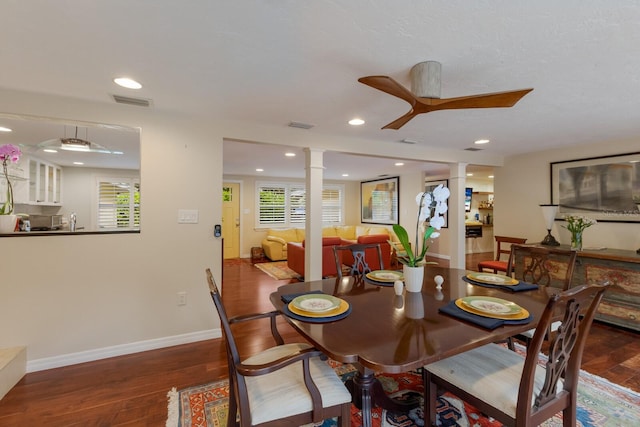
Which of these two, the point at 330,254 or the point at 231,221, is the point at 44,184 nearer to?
the point at 330,254

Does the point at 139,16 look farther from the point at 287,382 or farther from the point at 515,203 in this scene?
the point at 515,203

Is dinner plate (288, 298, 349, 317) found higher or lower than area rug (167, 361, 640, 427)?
higher

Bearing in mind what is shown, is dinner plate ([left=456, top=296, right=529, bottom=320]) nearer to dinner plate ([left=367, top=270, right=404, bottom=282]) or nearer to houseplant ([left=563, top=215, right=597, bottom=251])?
dinner plate ([left=367, top=270, right=404, bottom=282])

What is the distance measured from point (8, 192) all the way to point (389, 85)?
115 inches

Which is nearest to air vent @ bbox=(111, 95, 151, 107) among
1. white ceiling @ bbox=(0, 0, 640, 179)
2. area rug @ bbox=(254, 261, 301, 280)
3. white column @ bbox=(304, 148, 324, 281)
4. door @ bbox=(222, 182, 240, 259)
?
white ceiling @ bbox=(0, 0, 640, 179)

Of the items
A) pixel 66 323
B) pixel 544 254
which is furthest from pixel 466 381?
pixel 66 323

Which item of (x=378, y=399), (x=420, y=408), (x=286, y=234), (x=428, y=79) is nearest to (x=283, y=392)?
(x=378, y=399)

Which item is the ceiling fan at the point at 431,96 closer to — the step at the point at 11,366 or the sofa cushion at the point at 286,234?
the step at the point at 11,366

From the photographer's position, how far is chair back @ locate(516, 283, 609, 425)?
107 cm

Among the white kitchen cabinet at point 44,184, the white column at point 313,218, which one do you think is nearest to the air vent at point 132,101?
the white kitchen cabinet at point 44,184

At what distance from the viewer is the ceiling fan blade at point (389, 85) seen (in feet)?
4.98

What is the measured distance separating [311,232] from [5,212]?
2556 mm

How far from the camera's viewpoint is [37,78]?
191 centimetres

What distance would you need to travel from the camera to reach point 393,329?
123 centimetres
